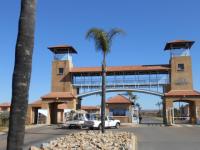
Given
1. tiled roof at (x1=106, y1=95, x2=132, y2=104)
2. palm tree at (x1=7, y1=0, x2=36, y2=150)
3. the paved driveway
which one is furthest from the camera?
tiled roof at (x1=106, y1=95, x2=132, y2=104)

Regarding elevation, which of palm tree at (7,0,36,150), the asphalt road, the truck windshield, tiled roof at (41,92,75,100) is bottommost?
the asphalt road

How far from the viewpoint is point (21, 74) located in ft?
20.5

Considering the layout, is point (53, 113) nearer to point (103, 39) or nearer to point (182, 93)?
point (182, 93)

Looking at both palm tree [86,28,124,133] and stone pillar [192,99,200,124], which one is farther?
stone pillar [192,99,200,124]

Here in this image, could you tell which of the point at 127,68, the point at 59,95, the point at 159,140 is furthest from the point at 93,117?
the point at 159,140

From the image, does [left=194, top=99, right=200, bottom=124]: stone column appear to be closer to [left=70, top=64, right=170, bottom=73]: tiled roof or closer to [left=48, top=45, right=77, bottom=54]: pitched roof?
[left=70, top=64, right=170, bottom=73]: tiled roof

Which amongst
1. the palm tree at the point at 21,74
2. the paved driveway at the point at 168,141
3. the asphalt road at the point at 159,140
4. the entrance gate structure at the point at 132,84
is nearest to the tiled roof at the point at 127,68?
the entrance gate structure at the point at 132,84

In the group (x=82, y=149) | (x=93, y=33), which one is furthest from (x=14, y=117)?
(x=93, y=33)

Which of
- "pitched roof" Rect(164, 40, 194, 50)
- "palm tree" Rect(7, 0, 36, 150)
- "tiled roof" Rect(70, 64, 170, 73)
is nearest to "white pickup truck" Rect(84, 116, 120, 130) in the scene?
"tiled roof" Rect(70, 64, 170, 73)

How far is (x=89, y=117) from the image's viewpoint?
138 feet

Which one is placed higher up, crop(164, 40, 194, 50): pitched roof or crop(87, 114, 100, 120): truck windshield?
crop(164, 40, 194, 50): pitched roof

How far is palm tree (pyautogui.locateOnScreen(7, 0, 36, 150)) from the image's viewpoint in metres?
6.14

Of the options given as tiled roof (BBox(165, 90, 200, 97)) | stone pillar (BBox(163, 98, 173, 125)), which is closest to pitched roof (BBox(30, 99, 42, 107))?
stone pillar (BBox(163, 98, 173, 125))

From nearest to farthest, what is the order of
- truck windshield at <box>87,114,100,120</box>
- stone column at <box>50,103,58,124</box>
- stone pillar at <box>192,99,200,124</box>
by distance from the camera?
truck windshield at <box>87,114,100,120</box>
stone pillar at <box>192,99,200,124</box>
stone column at <box>50,103,58,124</box>
